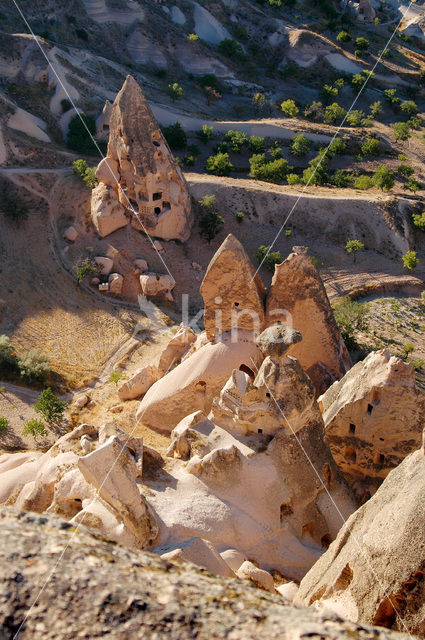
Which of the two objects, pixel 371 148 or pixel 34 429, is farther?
pixel 371 148

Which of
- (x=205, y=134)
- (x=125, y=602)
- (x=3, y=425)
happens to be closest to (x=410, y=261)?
(x=205, y=134)

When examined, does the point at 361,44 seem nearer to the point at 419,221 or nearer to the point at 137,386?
the point at 419,221

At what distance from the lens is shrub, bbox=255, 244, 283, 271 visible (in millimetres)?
35312

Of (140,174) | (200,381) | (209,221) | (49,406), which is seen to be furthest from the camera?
(209,221)

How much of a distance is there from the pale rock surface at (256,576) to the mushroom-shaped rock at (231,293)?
29.8 ft

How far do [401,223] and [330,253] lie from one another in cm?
584

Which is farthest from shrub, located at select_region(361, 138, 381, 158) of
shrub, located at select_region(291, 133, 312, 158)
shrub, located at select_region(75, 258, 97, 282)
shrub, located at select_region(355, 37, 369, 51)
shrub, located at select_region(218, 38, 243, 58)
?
shrub, located at select_region(75, 258, 97, 282)

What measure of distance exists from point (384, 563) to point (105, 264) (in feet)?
81.9

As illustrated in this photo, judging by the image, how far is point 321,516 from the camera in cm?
1598

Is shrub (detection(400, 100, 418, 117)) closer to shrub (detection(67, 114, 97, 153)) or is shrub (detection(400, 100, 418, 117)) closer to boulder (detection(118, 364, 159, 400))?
shrub (detection(67, 114, 97, 153))

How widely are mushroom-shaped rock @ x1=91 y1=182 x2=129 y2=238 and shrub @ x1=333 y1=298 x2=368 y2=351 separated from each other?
11897 millimetres

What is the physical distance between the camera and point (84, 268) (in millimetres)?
31609

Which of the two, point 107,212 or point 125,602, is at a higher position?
point 125,602

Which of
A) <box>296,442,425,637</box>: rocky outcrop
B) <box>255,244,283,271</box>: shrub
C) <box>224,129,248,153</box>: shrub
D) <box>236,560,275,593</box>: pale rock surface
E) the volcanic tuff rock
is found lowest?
<box>255,244,283,271</box>: shrub
